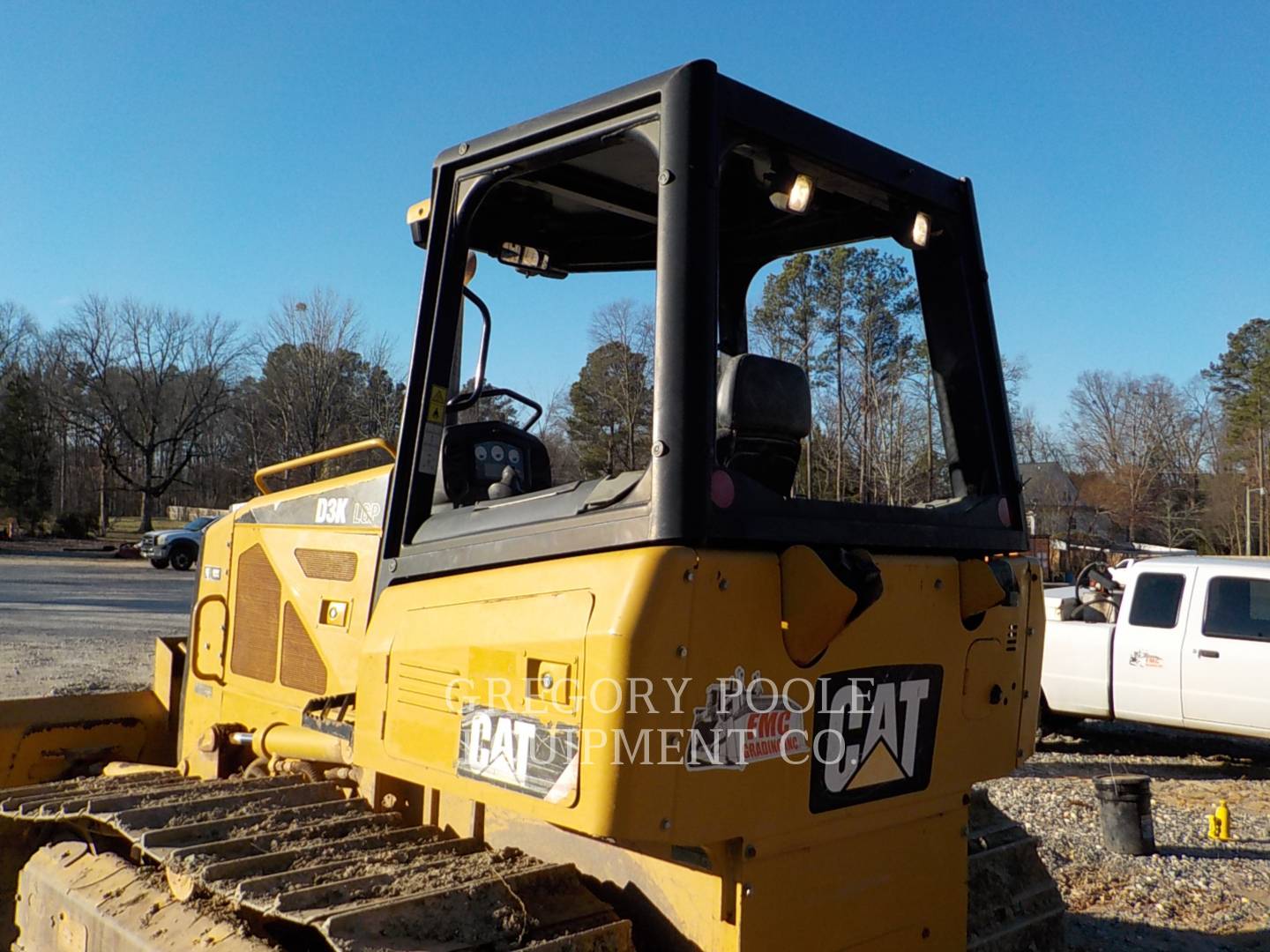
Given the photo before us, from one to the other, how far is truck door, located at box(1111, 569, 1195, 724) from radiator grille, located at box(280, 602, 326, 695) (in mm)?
8144

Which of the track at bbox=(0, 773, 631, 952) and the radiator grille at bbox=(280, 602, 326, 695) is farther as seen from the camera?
the radiator grille at bbox=(280, 602, 326, 695)

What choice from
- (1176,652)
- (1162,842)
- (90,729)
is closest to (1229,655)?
(1176,652)

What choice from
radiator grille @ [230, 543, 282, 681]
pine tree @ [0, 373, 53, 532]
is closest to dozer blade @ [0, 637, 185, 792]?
radiator grille @ [230, 543, 282, 681]

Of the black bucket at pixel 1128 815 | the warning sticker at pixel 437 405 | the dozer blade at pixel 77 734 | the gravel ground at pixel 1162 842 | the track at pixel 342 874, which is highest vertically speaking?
the warning sticker at pixel 437 405

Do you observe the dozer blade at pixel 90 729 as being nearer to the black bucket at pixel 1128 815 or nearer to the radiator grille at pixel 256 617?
the radiator grille at pixel 256 617

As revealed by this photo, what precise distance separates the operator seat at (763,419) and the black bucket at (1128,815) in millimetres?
5008

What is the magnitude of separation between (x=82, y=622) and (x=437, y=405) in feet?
54.5

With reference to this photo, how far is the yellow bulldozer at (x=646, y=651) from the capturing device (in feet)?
7.02

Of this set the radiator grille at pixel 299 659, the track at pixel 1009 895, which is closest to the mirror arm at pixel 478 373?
the radiator grille at pixel 299 659

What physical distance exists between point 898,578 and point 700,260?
37.7 inches

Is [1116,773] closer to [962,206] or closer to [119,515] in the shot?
[962,206]

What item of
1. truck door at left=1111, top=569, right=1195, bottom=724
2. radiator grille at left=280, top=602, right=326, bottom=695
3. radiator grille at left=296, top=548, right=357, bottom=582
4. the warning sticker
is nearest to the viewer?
the warning sticker

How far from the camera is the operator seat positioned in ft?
7.97

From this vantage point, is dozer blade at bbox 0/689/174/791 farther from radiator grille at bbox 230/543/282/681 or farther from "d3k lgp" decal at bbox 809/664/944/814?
"d3k lgp" decal at bbox 809/664/944/814
